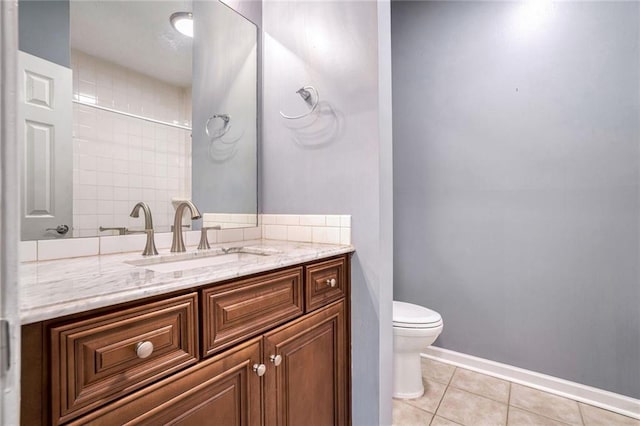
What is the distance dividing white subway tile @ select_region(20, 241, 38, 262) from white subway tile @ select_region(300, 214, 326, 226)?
39.7 inches

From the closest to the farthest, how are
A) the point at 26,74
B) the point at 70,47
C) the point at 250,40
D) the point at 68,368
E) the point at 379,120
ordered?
the point at 68,368 < the point at 26,74 < the point at 70,47 < the point at 379,120 < the point at 250,40

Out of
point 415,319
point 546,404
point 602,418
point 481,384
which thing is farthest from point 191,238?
point 602,418

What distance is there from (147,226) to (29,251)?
34 cm

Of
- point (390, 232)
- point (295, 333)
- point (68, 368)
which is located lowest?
point (295, 333)

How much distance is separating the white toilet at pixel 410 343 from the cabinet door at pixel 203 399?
95cm

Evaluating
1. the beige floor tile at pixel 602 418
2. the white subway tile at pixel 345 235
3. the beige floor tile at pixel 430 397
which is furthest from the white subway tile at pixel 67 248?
the beige floor tile at pixel 602 418

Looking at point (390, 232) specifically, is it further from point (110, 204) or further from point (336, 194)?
point (110, 204)

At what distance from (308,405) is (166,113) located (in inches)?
52.8

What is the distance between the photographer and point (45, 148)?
103cm

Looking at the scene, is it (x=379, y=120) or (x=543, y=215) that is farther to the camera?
(x=543, y=215)

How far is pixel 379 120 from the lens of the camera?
1.34 m

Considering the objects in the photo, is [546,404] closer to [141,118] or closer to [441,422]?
[441,422]

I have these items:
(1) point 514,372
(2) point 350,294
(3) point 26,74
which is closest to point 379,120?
(2) point 350,294

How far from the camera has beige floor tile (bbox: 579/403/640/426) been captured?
4.93ft
